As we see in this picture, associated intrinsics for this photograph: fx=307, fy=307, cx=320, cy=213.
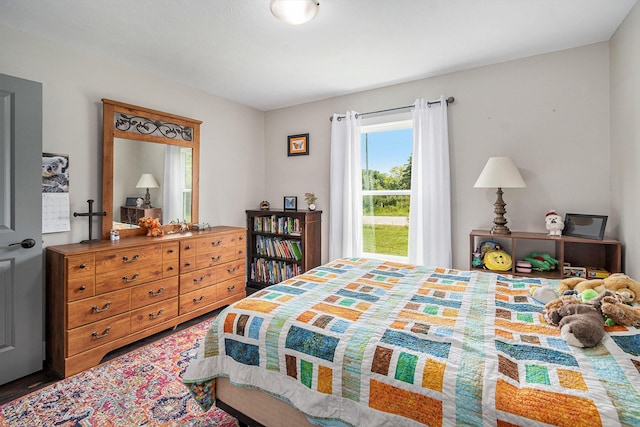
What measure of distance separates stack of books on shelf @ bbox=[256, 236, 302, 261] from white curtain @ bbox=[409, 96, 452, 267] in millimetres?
1390

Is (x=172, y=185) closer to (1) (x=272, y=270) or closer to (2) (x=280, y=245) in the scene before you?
(2) (x=280, y=245)

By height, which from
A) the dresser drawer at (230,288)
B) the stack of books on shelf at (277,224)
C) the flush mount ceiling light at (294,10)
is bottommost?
the dresser drawer at (230,288)

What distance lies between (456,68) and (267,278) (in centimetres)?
326

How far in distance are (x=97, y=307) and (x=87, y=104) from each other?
67.8 inches

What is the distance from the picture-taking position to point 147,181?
3.07 metres

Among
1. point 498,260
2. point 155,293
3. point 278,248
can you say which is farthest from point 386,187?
point 155,293

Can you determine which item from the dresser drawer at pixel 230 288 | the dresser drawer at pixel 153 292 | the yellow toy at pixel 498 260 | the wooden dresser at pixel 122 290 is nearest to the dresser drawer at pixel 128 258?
the wooden dresser at pixel 122 290

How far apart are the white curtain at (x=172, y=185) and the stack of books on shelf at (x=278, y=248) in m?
1.11

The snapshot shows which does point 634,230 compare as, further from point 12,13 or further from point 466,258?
point 12,13

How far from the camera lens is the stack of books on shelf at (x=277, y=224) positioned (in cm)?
386

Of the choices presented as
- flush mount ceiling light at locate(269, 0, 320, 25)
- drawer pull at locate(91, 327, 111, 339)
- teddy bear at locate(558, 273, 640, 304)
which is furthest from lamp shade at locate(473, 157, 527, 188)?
drawer pull at locate(91, 327, 111, 339)

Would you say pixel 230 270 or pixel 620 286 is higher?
pixel 620 286

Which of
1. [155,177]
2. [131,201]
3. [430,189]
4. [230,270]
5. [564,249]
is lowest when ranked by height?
[230,270]

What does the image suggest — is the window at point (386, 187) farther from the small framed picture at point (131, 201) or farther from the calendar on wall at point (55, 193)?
the calendar on wall at point (55, 193)
